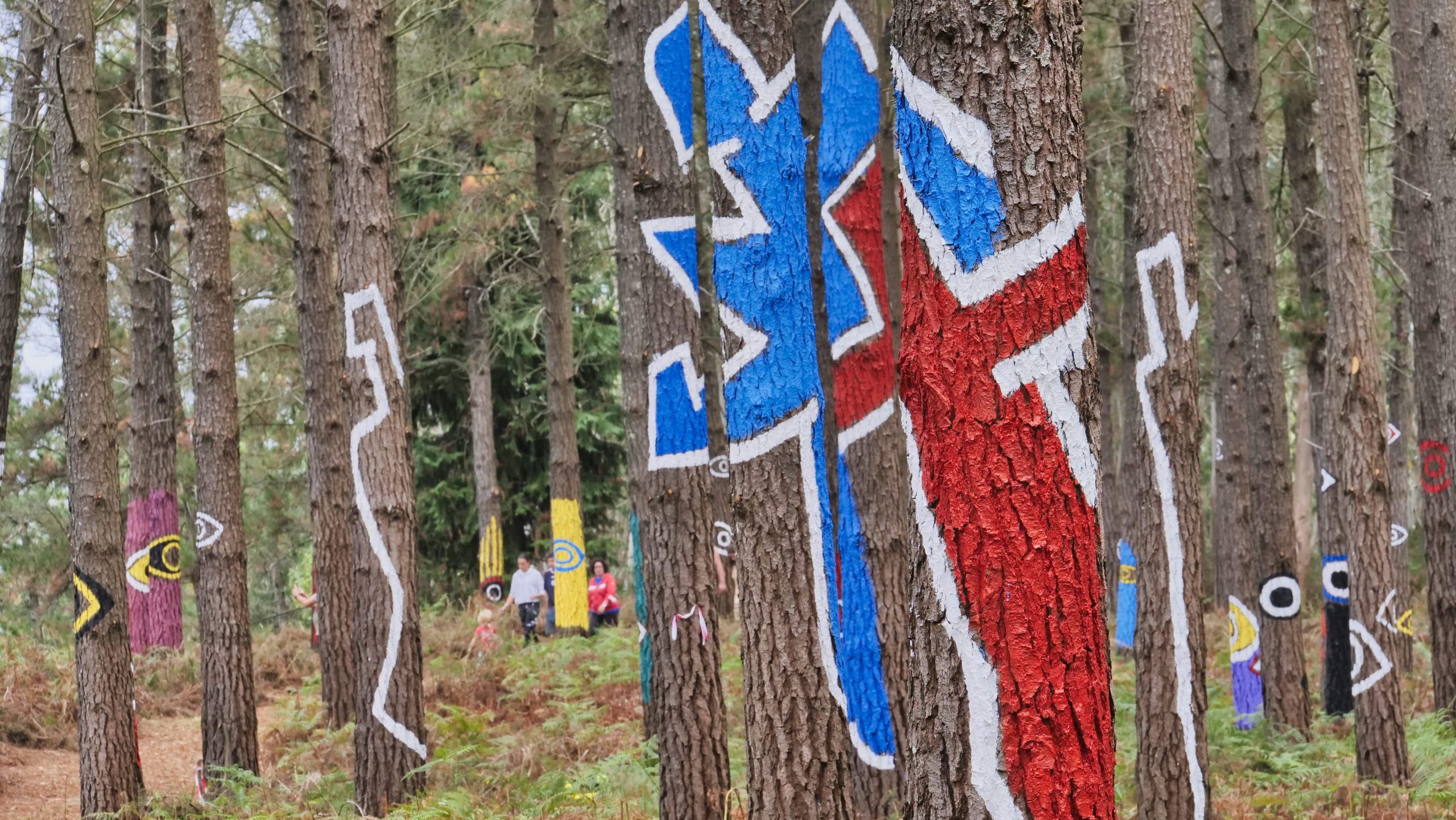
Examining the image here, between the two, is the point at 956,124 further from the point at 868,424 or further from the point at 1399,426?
the point at 1399,426

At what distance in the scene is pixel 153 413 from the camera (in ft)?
53.8

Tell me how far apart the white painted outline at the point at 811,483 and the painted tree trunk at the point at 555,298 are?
9.26 meters

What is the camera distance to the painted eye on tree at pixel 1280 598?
34.7 feet

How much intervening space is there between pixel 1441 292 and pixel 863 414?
5.44 metres

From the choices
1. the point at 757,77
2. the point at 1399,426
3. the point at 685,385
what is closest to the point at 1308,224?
the point at 1399,426

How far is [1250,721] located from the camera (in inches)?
430

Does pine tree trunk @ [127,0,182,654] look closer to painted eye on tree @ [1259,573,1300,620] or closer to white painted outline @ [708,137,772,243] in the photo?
white painted outline @ [708,137,772,243]

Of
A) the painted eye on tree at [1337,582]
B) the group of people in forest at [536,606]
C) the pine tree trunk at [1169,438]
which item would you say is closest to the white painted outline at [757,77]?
the pine tree trunk at [1169,438]

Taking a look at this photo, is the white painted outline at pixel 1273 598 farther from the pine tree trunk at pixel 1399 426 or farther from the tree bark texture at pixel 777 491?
the tree bark texture at pixel 777 491

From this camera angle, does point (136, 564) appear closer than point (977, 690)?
No

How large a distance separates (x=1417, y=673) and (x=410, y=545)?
1191 cm

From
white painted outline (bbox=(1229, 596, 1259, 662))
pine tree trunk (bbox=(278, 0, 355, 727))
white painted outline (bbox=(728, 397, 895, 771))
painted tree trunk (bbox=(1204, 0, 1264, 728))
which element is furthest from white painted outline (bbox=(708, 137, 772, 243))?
white painted outline (bbox=(1229, 596, 1259, 662))

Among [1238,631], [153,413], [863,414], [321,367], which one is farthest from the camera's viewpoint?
[153,413]

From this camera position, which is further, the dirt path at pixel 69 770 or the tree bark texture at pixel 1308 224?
the tree bark texture at pixel 1308 224
